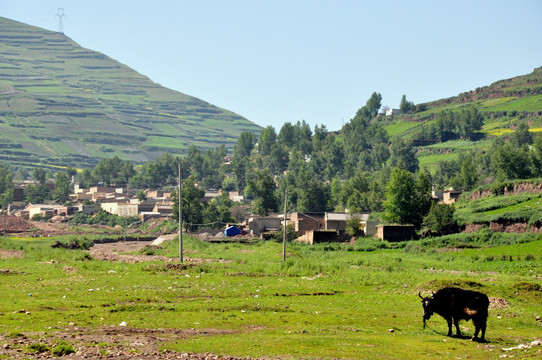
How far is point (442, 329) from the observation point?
A: 84.7 feet

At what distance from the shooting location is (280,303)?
32688 millimetres

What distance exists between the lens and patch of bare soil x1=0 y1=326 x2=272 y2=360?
1978 cm

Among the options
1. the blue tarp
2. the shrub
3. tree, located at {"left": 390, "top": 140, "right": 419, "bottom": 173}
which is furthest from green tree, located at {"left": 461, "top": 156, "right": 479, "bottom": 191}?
the shrub

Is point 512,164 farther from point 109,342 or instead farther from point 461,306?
point 109,342

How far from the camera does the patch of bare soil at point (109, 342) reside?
19.8 m

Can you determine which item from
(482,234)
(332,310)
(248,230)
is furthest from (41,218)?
(332,310)

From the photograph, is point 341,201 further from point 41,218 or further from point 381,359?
point 381,359

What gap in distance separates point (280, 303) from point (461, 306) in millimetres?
10398

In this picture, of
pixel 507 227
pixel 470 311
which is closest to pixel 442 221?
pixel 507 227

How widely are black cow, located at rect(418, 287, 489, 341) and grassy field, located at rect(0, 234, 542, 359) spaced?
24.8 inches

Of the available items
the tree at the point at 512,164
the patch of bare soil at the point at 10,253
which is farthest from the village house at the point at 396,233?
the patch of bare soil at the point at 10,253

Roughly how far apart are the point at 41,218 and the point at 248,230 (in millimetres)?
60081

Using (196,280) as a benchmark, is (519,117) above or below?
above

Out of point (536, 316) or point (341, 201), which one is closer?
point (536, 316)
